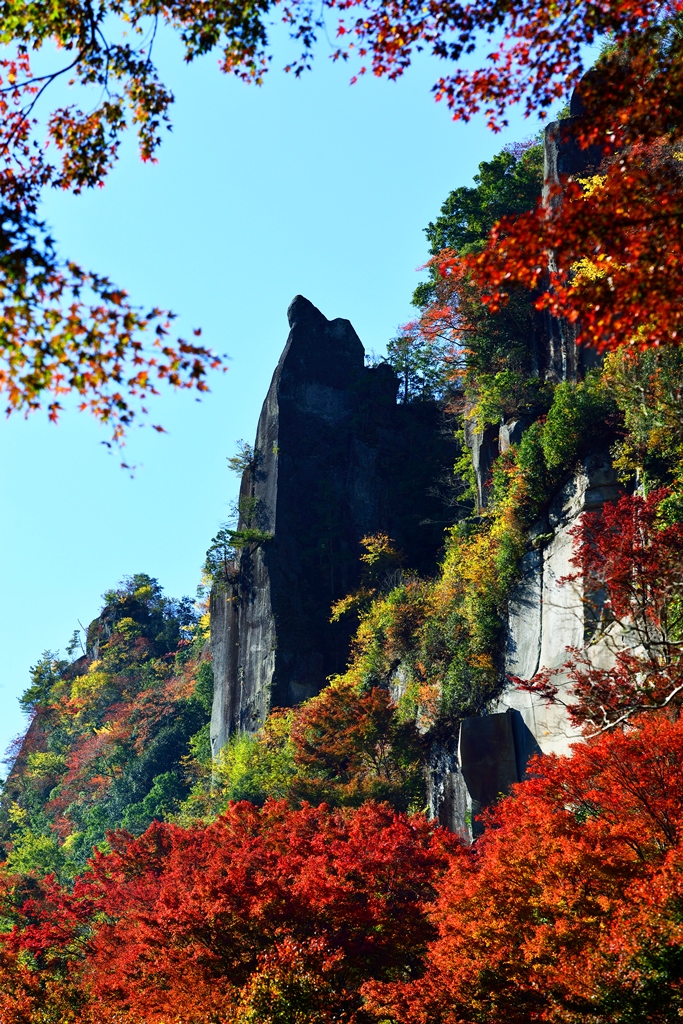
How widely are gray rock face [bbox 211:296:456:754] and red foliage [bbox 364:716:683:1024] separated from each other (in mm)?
18230

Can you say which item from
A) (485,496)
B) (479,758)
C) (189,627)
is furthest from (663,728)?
(189,627)

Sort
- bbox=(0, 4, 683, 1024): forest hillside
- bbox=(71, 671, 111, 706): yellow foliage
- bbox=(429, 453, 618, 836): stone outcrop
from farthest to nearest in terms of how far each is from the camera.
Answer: bbox=(71, 671, 111, 706): yellow foliage < bbox=(429, 453, 618, 836): stone outcrop < bbox=(0, 4, 683, 1024): forest hillside

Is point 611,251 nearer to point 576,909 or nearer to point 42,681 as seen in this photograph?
point 576,909

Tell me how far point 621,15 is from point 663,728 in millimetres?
7822

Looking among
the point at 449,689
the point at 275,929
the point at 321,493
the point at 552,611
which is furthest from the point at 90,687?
the point at 275,929

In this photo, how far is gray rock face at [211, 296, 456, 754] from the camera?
30.9m

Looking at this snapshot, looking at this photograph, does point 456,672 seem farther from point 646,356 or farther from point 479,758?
point 646,356

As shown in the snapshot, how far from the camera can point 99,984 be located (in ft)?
44.5

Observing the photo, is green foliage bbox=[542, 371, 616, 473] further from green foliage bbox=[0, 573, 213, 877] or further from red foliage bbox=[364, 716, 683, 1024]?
green foliage bbox=[0, 573, 213, 877]

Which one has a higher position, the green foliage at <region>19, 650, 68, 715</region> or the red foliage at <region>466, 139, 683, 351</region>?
the green foliage at <region>19, 650, 68, 715</region>

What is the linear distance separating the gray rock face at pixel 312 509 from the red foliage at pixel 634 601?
14673 mm

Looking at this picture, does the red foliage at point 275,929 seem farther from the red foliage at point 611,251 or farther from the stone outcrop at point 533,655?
the red foliage at point 611,251

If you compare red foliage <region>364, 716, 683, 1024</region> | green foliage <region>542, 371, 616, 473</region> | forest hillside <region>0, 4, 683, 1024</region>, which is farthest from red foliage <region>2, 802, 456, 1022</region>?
green foliage <region>542, 371, 616, 473</region>

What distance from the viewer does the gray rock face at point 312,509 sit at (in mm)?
30922
